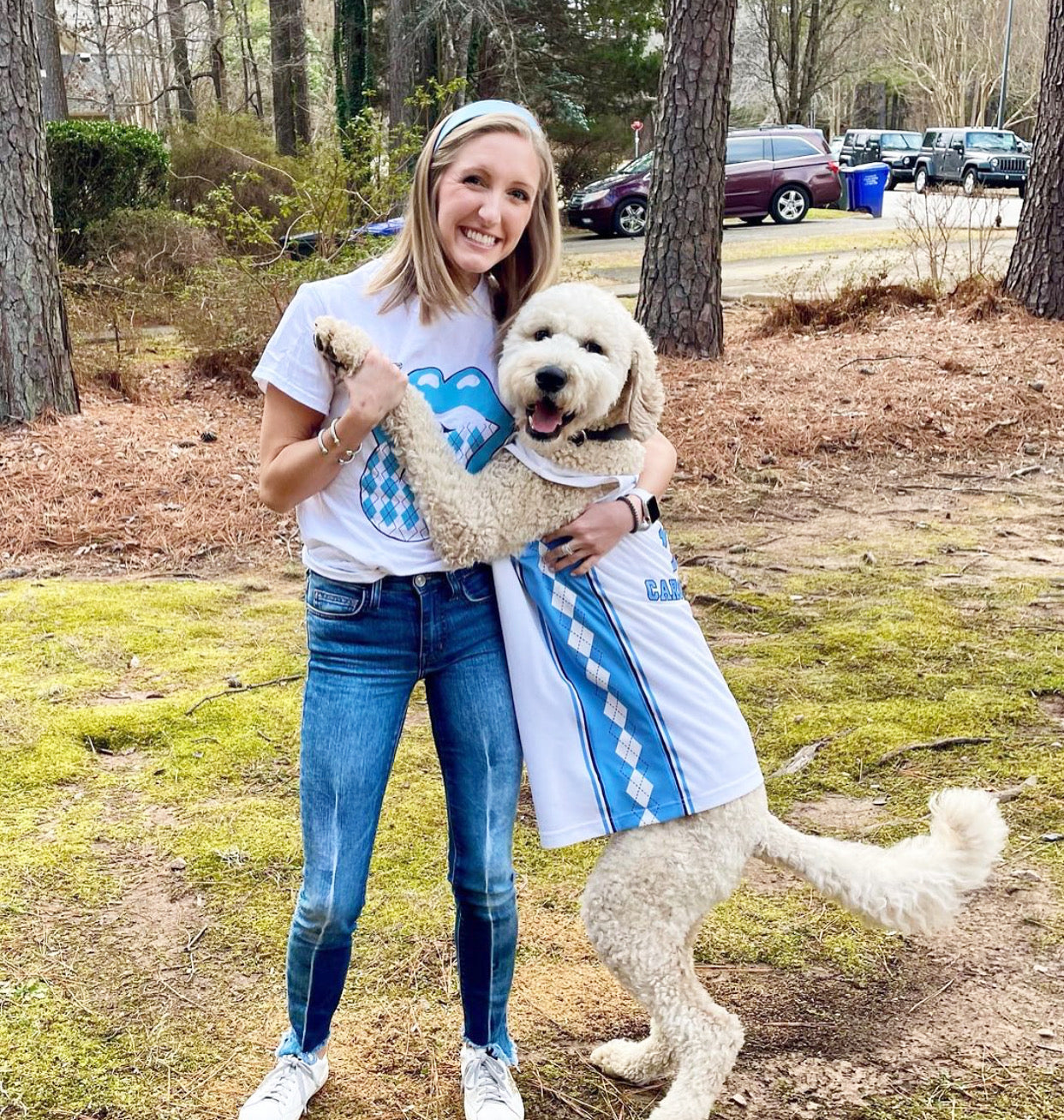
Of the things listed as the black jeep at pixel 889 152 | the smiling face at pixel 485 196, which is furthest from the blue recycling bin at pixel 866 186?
the smiling face at pixel 485 196

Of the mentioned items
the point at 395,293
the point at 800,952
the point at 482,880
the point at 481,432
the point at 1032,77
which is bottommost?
Result: the point at 800,952

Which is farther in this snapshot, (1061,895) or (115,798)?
(115,798)

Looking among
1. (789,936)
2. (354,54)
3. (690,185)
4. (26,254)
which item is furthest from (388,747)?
(354,54)

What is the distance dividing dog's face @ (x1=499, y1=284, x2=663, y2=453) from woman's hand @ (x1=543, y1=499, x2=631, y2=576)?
0.20m

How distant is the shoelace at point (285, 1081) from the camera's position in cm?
248

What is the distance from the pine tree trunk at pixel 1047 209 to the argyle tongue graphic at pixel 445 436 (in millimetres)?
8922

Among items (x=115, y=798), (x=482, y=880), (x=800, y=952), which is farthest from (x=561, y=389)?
(x=115, y=798)

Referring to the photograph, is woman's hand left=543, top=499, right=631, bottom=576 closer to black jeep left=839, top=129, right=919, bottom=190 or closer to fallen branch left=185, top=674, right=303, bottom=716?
fallen branch left=185, top=674, right=303, bottom=716

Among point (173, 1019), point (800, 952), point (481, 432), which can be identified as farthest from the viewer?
point (800, 952)

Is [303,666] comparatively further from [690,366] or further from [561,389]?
[690,366]

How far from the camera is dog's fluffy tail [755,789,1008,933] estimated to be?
2.36m

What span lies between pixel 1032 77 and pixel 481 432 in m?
54.0

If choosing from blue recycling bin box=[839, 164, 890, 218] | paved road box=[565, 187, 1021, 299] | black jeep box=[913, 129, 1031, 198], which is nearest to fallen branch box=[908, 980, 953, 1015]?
paved road box=[565, 187, 1021, 299]

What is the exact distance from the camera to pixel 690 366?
920 centimetres
